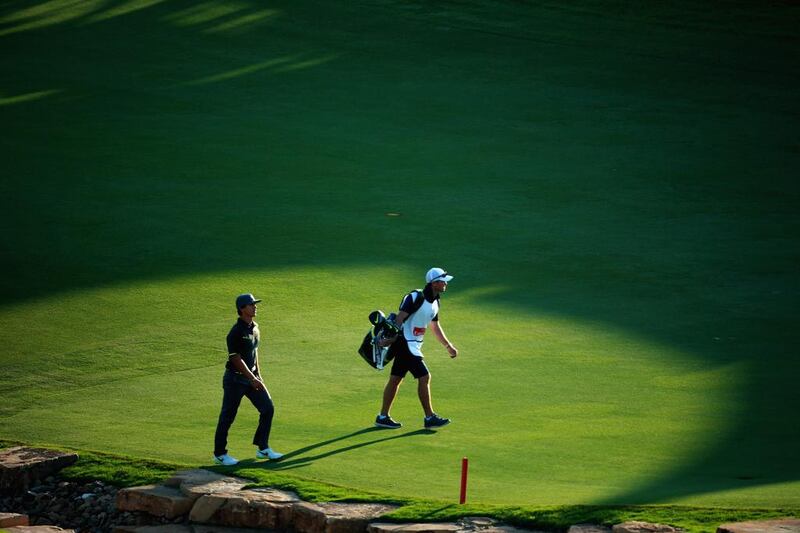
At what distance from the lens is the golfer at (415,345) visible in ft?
47.7

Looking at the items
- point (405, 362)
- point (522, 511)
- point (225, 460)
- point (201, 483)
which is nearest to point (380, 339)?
point (405, 362)

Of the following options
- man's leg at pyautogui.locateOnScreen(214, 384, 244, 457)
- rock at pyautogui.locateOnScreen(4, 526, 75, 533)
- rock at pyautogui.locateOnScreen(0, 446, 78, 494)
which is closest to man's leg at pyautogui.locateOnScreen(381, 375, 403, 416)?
man's leg at pyautogui.locateOnScreen(214, 384, 244, 457)

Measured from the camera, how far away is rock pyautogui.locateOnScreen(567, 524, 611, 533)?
11125 millimetres

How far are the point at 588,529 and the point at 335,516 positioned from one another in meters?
2.55

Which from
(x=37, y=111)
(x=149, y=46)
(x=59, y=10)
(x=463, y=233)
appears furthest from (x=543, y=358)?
(x=59, y=10)

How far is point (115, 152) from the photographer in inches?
1156

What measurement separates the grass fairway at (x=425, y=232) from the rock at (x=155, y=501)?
101cm

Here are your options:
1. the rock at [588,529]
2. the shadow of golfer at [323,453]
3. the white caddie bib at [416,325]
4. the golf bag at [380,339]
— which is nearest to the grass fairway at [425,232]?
the shadow of golfer at [323,453]

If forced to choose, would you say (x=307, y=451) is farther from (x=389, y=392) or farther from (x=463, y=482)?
(x=463, y=482)

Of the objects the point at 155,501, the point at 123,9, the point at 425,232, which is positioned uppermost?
the point at 123,9

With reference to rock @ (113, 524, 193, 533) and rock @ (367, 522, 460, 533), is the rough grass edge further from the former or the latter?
rock @ (113, 524, 193, 533)

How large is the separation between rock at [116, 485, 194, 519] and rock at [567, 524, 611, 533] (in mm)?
4123

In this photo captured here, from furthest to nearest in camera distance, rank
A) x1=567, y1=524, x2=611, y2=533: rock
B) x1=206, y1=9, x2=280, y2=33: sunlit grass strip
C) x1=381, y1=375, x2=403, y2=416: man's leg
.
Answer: x1=206, y1=9, x2=280, y2=33: sunlit grass strip
x1=381, y1=375, x2=403, y2=416: man's leg
x1=567, y1=524, x2=611, y2=533: rock

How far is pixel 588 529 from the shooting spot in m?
11.2
